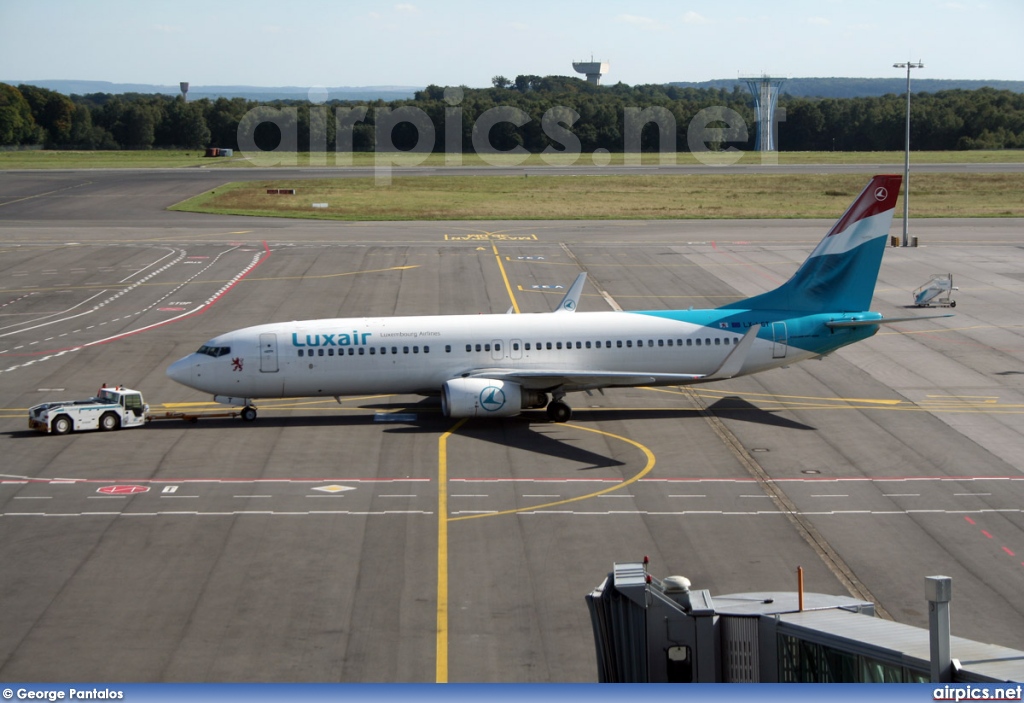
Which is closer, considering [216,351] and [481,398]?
[481,398]

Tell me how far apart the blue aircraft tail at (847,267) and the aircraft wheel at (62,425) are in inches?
1158

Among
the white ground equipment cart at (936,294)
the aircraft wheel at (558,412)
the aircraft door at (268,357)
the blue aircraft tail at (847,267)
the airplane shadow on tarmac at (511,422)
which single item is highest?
the blue aircraft tail at (847,267)

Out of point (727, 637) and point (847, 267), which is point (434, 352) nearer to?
point (847, 267)

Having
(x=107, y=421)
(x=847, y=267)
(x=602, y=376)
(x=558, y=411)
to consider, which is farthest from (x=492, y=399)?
(x=847, y=267)

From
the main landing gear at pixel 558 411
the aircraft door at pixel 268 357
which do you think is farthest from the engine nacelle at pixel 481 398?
the aircraft door at pixel 268 357

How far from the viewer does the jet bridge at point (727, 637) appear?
1348 centimetres

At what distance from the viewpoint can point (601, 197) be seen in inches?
5684

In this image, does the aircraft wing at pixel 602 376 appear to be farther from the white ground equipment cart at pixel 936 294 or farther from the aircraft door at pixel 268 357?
the white ground equipment cart at pixel 936 294

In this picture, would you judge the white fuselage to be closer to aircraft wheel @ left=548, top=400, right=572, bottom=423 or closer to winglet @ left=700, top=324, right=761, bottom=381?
aircraft wheel @ left=548, top=400, right=572, bottom=423

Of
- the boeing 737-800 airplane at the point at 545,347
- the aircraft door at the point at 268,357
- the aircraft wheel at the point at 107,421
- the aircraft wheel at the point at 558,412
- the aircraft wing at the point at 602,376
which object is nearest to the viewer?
the aircraft wing at the point at 602,376

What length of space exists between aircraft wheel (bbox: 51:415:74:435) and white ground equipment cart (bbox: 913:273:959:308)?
172 ft

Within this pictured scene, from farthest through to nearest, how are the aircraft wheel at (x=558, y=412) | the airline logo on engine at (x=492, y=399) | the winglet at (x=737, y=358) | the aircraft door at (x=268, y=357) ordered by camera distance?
the aircraft wheel at (x=558, y=412) < the aircraft door at (x=268, y=357) < the airline logo on engine at (x=492, y=399) < the winglet at (x=737, y=358)

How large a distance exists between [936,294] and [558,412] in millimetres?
34879

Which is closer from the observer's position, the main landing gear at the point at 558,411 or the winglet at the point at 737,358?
the winglet at the point at 737,358
